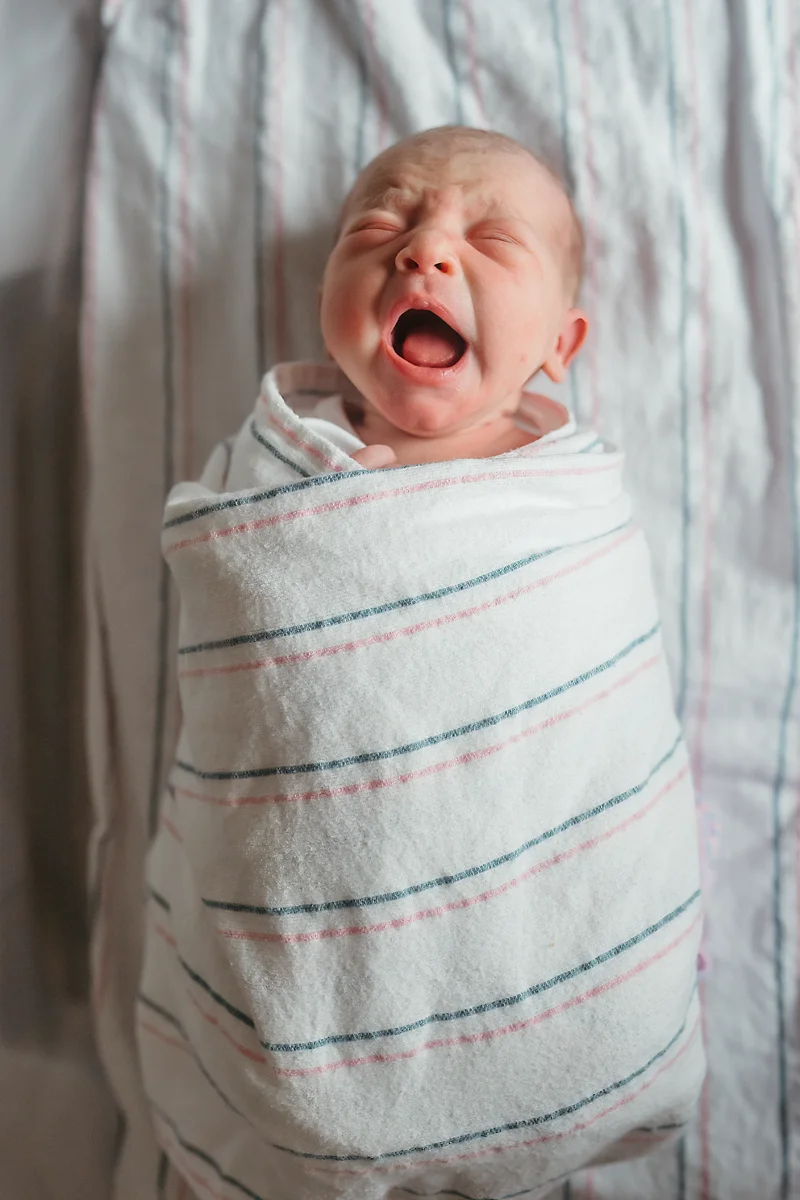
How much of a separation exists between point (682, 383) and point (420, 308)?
308mm

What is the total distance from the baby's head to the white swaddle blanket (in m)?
0.07

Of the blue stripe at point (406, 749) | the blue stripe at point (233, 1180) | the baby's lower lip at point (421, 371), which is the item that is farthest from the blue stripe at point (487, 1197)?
the baby's lower lip at point (421, 371)

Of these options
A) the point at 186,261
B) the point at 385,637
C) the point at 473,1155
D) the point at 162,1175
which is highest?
the point at 186,261

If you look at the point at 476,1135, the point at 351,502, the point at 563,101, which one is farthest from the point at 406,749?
the point at 563,101

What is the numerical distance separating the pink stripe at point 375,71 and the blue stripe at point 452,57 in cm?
7

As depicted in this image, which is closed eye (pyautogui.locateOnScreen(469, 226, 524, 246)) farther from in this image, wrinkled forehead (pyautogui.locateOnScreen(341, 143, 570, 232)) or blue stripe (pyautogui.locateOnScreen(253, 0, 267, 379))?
blue stripe (pyautogui.locateOnScreen(253, 0, 267, 379))

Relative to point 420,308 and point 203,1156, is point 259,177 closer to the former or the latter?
point 420,308

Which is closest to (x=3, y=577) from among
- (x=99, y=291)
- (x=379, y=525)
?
(x=99, y=291)

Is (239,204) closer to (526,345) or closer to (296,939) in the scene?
(526,345)

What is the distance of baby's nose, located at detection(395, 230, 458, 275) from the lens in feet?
2.28

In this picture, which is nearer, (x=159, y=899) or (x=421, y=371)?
(x=421, y=371)

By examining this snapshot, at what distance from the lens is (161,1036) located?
804 millimetres

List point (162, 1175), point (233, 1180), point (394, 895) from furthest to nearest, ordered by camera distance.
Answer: point (162, 1175), point (233, 1180), point (394, 895)

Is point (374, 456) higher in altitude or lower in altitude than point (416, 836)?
higher
